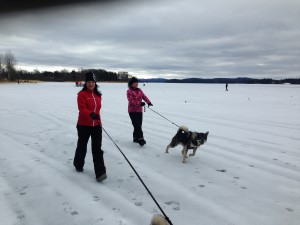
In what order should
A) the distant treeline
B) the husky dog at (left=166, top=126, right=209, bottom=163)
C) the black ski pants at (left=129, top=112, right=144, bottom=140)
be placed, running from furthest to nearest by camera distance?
the distant treeline, the black ski pants at (left=129, top=112, right=144, bottom=140), the husky dog at (left=166, top=126, right=209, bottom=163)

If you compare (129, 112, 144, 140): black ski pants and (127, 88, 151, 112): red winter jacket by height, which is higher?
(127, 88, 151, 112): red winter jacket

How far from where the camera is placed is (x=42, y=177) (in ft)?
15.9

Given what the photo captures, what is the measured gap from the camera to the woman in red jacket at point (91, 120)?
480cm

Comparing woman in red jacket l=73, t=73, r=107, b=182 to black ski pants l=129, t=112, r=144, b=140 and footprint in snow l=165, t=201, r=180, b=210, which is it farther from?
black ski pants l=129, t=112, r=144, b=140

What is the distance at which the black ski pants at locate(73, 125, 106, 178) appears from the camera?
15.9 feet

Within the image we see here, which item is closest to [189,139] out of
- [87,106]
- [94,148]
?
[94,148]

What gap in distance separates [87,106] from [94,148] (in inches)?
29.7

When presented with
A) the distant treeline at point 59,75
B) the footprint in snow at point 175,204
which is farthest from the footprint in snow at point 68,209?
the distant treeline at point 59,75

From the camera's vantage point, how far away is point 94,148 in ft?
16.3

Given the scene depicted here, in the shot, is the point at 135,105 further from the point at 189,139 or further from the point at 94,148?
the point at 94,148

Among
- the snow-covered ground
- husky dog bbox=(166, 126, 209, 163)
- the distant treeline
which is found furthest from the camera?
the distant treeline

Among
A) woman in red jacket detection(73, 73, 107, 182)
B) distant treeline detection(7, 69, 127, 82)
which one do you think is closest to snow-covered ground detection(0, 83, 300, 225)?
woman in red jacket detection(73, 73, 107, 182)

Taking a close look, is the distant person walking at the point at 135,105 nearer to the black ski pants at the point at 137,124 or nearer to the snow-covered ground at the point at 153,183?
the black ski pants at the point at 137,124

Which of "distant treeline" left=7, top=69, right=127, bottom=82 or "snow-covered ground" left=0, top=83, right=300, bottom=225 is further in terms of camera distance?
"distant treeline" left=7, top=69, right=127, bottom=82
